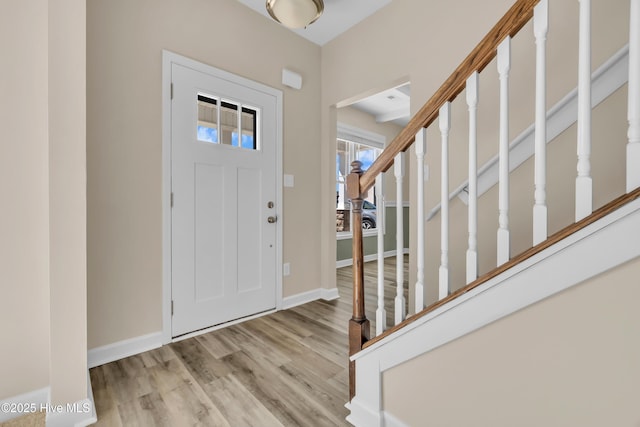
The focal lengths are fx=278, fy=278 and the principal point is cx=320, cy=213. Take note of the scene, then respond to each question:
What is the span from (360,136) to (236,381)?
4.22 metres

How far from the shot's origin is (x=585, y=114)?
77cm

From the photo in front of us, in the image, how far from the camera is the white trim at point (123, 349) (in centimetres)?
176

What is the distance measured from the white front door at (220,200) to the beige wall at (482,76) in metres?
1.10

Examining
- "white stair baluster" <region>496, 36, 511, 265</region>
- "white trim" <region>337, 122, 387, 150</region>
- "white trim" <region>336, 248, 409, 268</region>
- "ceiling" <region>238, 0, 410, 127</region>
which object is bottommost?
"white trim" <region>336, 248, 409, 268</region>

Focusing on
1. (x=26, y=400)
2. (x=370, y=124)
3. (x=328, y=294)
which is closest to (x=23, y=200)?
(x=26, y=400)

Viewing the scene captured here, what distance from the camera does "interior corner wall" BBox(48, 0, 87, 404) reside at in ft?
4.11

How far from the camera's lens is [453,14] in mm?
2002

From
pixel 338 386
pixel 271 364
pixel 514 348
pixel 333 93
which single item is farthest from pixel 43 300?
pixel 333 93

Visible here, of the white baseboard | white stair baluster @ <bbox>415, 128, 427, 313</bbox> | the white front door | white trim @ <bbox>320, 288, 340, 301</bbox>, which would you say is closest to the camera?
white stair baluster @ <bbox>415, 128, 427, 313</bbox>

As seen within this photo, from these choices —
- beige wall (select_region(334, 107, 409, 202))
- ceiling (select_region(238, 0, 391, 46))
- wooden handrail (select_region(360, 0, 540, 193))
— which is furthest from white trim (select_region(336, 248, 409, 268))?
wooden handrail (select_region(360, 0, 540, 193))

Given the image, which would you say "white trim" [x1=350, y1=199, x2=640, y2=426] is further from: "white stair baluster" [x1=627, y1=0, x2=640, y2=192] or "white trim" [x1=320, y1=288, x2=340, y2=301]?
"white trim" [x1=320, y1=288, x2=340, y2=301]

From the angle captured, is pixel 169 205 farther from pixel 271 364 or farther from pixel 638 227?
pixel 638 227

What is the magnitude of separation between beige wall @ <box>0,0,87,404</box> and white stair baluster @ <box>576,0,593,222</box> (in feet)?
6.35

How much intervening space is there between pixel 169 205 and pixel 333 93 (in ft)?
6.39
